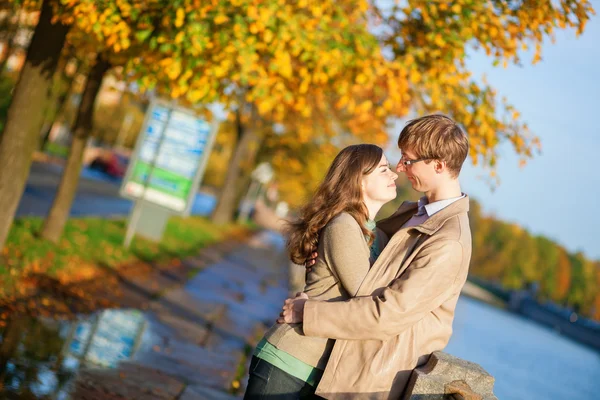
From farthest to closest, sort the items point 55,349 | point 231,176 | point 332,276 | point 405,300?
1. point 231,176
2. point 55,349
3. point 332,276
4. point 405,300

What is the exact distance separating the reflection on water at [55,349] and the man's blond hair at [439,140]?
3375 mm

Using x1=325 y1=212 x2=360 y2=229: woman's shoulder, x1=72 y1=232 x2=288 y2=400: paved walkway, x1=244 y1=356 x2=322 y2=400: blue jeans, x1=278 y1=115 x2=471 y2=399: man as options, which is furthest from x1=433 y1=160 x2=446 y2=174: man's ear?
x1=72 y1=232 x2=288 y2=400: paved walkway

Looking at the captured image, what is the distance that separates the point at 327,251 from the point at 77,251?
29.9ft

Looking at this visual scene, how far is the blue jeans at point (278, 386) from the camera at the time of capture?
3264 mm

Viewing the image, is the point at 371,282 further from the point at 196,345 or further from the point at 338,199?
the point at 196,345

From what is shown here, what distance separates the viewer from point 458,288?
311 centimetres

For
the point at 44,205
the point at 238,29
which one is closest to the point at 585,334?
the point at 44,205

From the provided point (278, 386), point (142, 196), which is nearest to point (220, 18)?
point (278, 386)

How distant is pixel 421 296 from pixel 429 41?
6878mm

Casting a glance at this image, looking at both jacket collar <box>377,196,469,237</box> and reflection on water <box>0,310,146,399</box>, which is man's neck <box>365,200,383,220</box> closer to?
jacket collar <box>377,196,469,237</box>

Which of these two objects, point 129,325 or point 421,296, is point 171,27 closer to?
point 129,325

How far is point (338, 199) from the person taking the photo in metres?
3.45

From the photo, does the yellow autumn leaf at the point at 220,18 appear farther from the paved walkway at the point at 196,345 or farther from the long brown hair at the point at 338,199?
the long brown hair at the point at 338,199

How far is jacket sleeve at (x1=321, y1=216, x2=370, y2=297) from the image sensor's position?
319cm
